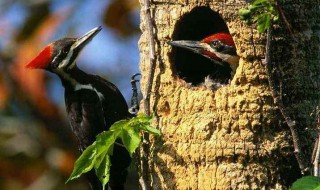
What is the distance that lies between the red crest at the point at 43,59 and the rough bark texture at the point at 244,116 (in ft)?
4.70

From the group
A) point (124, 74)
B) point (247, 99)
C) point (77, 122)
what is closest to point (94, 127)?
point (77, 122)

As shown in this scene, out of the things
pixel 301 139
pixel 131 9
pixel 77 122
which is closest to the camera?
pixel 301 139

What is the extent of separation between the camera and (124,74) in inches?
305

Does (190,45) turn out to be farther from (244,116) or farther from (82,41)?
(82,41)

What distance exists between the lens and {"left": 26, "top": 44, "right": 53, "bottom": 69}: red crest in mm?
6225

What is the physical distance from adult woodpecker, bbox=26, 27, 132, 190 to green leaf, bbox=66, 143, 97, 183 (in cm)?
177

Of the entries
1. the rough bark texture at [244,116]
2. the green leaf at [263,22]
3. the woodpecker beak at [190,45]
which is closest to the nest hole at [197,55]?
the woodpecker beak at [190,45]

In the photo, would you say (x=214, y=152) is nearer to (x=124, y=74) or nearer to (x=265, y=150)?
(x=265, y=150)

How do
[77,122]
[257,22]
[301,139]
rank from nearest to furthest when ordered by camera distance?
[257,22] < [301,139] < [77,122]

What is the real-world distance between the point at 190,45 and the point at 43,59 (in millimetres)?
1449

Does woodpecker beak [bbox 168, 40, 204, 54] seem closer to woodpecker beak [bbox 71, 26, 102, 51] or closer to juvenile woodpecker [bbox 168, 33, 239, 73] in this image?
juvenile woodpecker [bbox 168, 33, 239, 73]

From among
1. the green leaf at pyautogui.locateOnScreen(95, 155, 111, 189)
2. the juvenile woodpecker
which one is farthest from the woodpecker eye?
the green leaf at pyautogui.locateOnScreen(95, 155, 111, 189)

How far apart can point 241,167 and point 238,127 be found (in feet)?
0.69

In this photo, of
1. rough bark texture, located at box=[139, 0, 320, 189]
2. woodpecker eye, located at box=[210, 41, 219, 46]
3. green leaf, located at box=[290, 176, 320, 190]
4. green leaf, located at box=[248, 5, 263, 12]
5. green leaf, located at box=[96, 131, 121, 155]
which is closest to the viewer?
green leaf, located at box=[290, 176, 320, 190]
